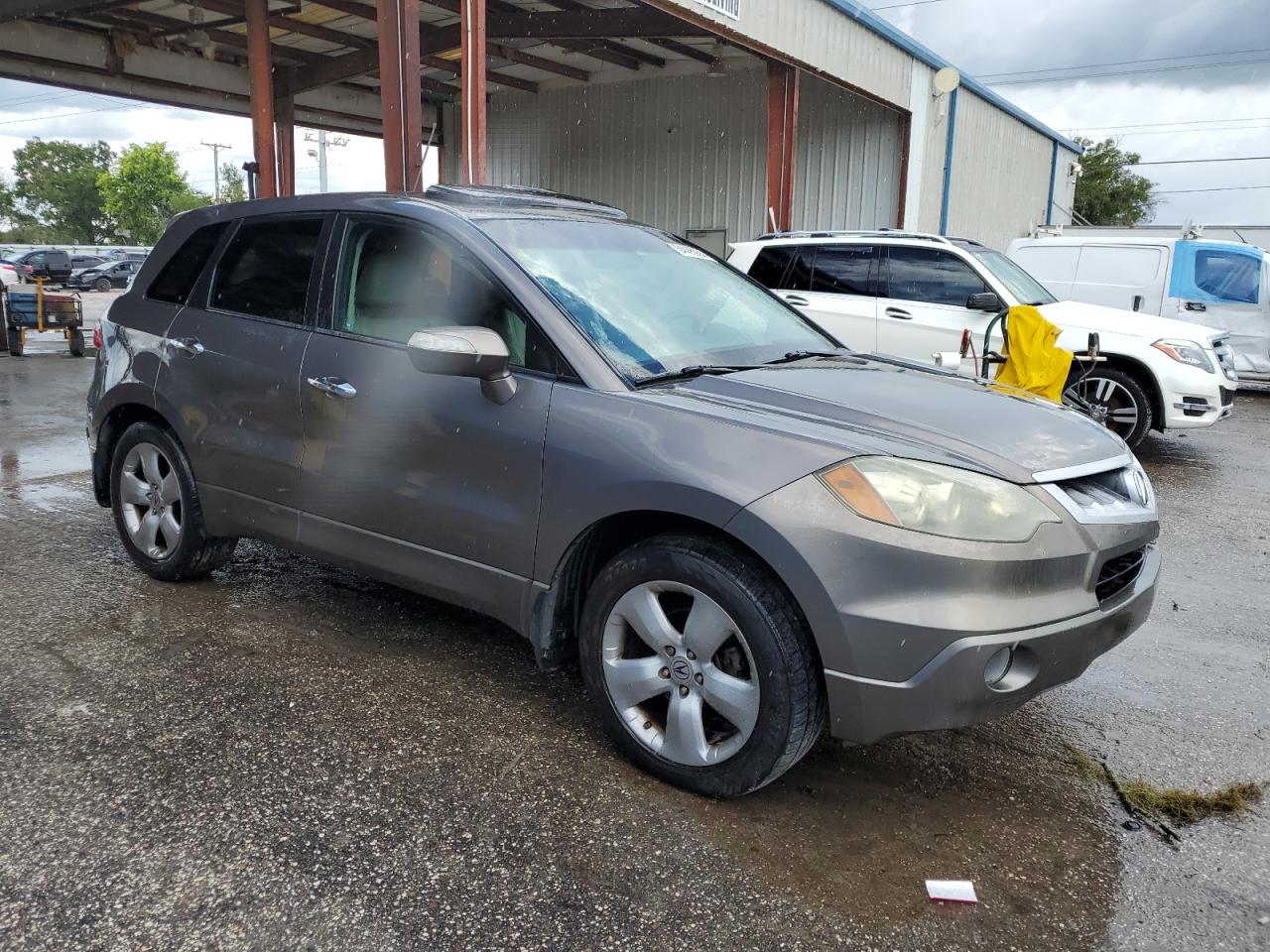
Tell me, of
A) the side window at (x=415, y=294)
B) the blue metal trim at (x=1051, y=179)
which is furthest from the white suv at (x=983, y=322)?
the blue metal trim at (x=1051, y=179)

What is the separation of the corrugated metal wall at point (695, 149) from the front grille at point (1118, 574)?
14.3 m

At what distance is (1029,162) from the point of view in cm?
2081

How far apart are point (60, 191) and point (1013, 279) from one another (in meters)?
94.1

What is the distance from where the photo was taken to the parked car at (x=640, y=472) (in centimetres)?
248

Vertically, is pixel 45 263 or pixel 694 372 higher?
pixel 45 263

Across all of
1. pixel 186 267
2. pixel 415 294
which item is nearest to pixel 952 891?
pixel 415 294

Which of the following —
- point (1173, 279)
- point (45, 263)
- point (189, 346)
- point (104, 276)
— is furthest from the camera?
point (104, 276)

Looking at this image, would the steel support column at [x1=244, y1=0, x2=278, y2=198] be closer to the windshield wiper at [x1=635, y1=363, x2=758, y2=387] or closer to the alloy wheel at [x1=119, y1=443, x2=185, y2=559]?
the alloy wheel at [x1=119, y1=443, x2=185, y2=559]

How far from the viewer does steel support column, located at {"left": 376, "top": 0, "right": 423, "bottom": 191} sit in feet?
27.8

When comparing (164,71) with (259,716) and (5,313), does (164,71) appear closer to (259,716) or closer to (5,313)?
(5,313)

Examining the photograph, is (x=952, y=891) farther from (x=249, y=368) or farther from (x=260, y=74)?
(x=260, y=74)

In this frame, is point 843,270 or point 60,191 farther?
point 60,191

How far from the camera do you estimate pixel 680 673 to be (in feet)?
9.07

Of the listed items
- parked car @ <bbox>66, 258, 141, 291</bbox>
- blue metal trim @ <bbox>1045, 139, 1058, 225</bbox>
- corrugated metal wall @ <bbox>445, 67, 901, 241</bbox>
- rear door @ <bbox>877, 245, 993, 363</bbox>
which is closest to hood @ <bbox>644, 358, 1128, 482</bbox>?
rear door @ <bbox>877, 245, 993, 363</bbox>
